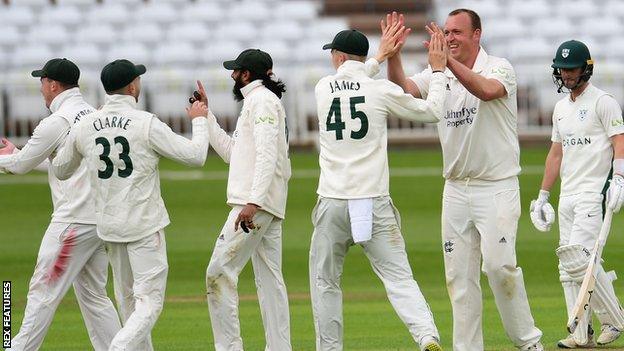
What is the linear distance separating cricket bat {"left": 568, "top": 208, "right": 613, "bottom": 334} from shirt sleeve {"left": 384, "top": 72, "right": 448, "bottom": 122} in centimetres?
163

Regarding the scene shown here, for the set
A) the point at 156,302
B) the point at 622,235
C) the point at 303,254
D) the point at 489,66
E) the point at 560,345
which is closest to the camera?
the point at 156,302

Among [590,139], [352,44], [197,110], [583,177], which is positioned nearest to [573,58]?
[590,139]

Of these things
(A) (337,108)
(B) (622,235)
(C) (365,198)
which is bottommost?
(B) (622,235)

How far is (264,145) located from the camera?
9523 mm

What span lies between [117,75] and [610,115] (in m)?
3.67

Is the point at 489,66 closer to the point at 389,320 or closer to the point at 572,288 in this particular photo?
the point at 572,288

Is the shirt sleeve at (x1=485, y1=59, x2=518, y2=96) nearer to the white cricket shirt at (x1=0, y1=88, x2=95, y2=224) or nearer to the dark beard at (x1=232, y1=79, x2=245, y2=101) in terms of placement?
the dark beard at (x1=232, y1=79, x2=245, y2=101)

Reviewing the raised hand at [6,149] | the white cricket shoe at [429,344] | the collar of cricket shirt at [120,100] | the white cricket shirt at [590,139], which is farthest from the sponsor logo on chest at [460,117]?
the raised hand at [6,149]

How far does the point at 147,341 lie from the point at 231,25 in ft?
68.5

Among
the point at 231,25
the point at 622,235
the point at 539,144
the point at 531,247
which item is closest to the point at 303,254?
the point at 531,247

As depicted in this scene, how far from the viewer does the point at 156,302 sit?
9.16 m

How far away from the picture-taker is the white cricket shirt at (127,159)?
914 cm

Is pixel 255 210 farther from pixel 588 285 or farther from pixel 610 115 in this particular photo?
pixel 610 115

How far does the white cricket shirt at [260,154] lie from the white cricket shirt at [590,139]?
2.24m
